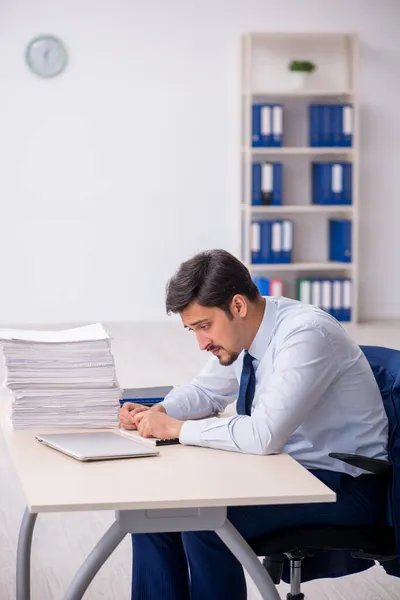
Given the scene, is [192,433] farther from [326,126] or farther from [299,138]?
[299,138]

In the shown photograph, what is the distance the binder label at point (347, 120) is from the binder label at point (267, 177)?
668 millimetres

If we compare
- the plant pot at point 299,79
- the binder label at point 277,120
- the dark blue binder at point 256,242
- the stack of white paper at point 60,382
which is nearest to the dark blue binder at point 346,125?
the plant pot at point 299,79

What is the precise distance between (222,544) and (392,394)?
51cm

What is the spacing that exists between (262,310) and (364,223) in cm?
605

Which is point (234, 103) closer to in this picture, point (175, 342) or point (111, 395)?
point (175, 342)

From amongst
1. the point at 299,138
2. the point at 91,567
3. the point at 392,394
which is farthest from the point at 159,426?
the point at 299,138

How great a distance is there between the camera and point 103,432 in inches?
76.4

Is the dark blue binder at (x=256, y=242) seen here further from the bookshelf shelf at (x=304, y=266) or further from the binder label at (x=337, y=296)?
the binder label at (x=337, y=296)

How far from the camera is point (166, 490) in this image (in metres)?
1.52

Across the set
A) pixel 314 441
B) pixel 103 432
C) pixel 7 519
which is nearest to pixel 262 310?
pixel 314 441

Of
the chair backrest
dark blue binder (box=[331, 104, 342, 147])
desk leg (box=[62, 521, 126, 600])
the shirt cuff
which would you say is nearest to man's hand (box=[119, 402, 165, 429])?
the shirt cuff

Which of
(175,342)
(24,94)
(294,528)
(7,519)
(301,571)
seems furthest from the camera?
(24,94)

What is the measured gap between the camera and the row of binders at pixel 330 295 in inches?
298

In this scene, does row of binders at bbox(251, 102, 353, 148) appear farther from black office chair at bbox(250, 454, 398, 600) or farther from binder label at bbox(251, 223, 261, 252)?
black office chair at bbox(250, 454, 398, 600)
